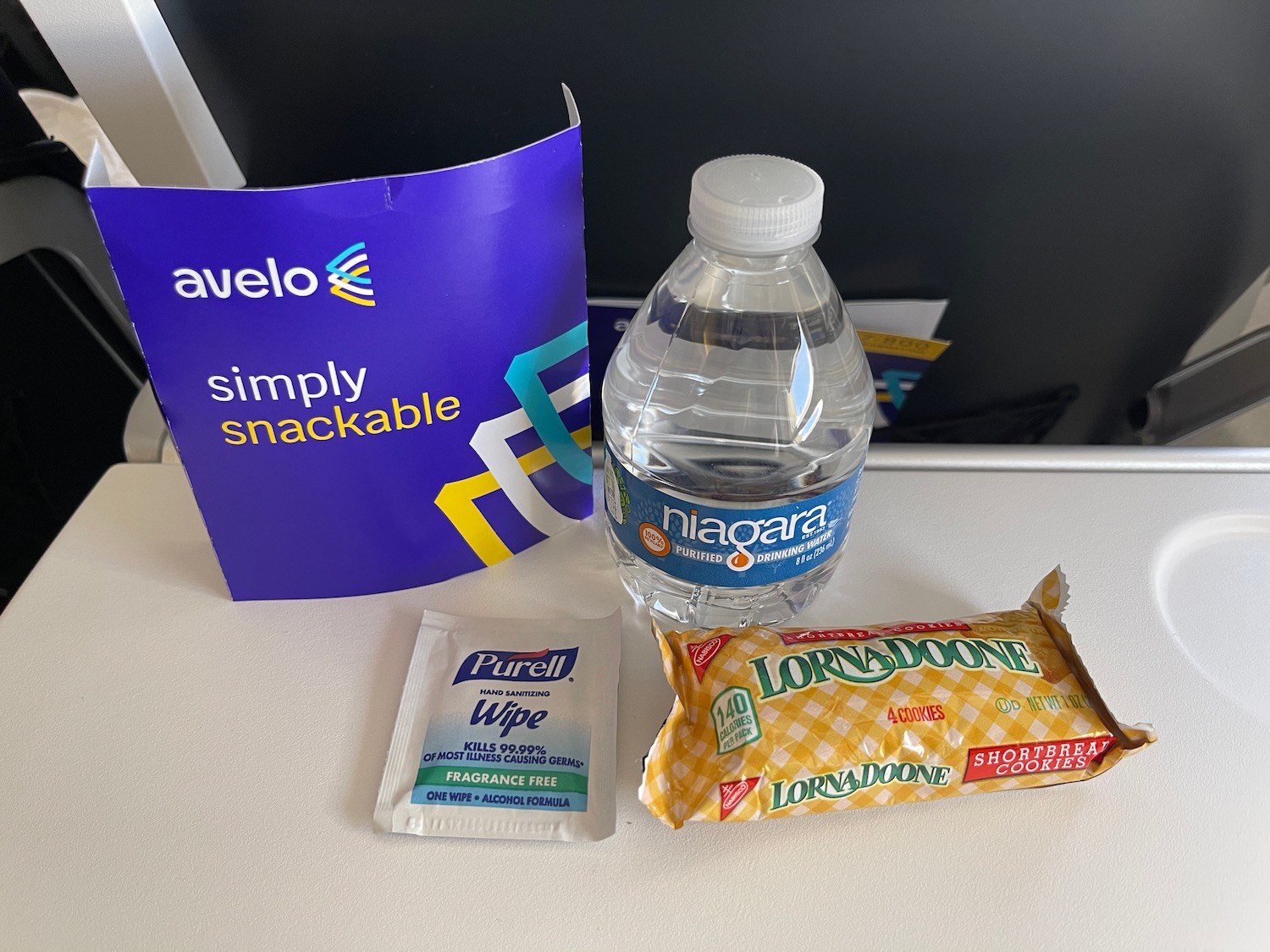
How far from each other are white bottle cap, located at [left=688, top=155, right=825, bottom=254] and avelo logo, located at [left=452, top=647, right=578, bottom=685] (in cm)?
29

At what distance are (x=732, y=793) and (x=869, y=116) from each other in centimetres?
44

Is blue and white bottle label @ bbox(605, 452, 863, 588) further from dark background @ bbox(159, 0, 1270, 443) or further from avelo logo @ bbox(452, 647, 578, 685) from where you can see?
dark background @ bbox(159, 0, 1270, 443)

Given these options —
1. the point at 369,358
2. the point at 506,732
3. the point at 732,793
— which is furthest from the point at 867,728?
the point at 369,358

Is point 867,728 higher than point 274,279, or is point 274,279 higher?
point 274,279

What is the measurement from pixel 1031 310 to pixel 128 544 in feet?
2.39

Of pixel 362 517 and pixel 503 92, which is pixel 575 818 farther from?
pixel 503 92

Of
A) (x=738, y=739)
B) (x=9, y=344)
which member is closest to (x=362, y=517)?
(x=738, y=739)

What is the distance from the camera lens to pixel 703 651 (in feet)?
1.87

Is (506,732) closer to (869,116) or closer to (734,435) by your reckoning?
(734,435)

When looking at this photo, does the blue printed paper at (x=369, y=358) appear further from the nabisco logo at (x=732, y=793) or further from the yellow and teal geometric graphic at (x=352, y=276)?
the nabisco logo at (x=732, y=793)

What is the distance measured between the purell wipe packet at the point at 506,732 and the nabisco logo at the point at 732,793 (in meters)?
0.07

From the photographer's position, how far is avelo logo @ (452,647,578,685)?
1.96 feet

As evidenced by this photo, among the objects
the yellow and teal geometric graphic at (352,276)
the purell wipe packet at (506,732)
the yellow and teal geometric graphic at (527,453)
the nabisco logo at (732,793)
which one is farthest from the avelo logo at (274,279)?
the nabisco logo at (732,793)

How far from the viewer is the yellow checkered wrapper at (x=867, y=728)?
1.69 ft
